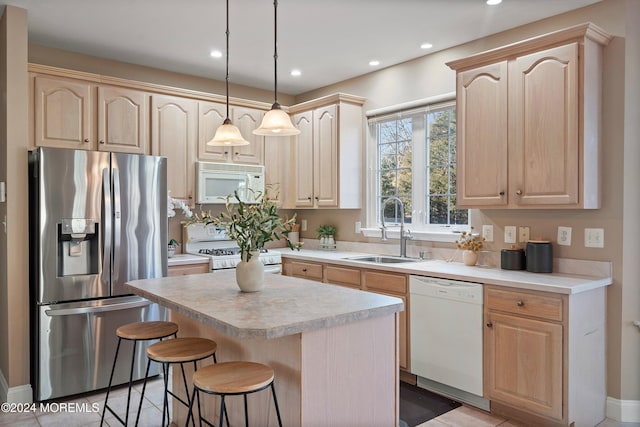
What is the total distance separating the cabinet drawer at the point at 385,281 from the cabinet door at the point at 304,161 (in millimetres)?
1338

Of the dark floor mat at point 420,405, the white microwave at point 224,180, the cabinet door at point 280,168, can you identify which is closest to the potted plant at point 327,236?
the cabinet door at point 280,168

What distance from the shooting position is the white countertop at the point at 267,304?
1.73 metres

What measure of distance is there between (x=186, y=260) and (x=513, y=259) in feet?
8.58

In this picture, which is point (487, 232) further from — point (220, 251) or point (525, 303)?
point (220, 251)

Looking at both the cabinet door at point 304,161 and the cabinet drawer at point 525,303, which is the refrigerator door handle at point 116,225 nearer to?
the cabinet door at point 304,161

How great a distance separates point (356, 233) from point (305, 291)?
2355 mm

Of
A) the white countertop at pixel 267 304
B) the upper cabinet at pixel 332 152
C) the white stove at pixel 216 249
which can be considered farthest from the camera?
the upper cabinet at pixel 332 152

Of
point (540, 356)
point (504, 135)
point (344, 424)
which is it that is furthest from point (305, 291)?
point (504, 135)

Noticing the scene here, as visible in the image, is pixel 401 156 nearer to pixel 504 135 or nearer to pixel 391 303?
pixel 504 135

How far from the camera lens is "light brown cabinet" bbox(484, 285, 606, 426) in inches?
101

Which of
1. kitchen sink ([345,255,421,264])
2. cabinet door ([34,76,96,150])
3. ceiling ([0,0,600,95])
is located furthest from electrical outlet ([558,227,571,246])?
cabinet door ([34,76,96,150])

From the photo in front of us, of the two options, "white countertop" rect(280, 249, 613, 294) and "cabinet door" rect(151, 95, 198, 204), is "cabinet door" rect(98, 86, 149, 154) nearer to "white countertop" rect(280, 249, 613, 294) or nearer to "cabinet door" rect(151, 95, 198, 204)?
"cabinet door" rect(151, 95, 198, 204)

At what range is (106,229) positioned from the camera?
11.2ft

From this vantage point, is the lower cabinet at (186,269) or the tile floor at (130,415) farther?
the lower cabinet at (186,269)
